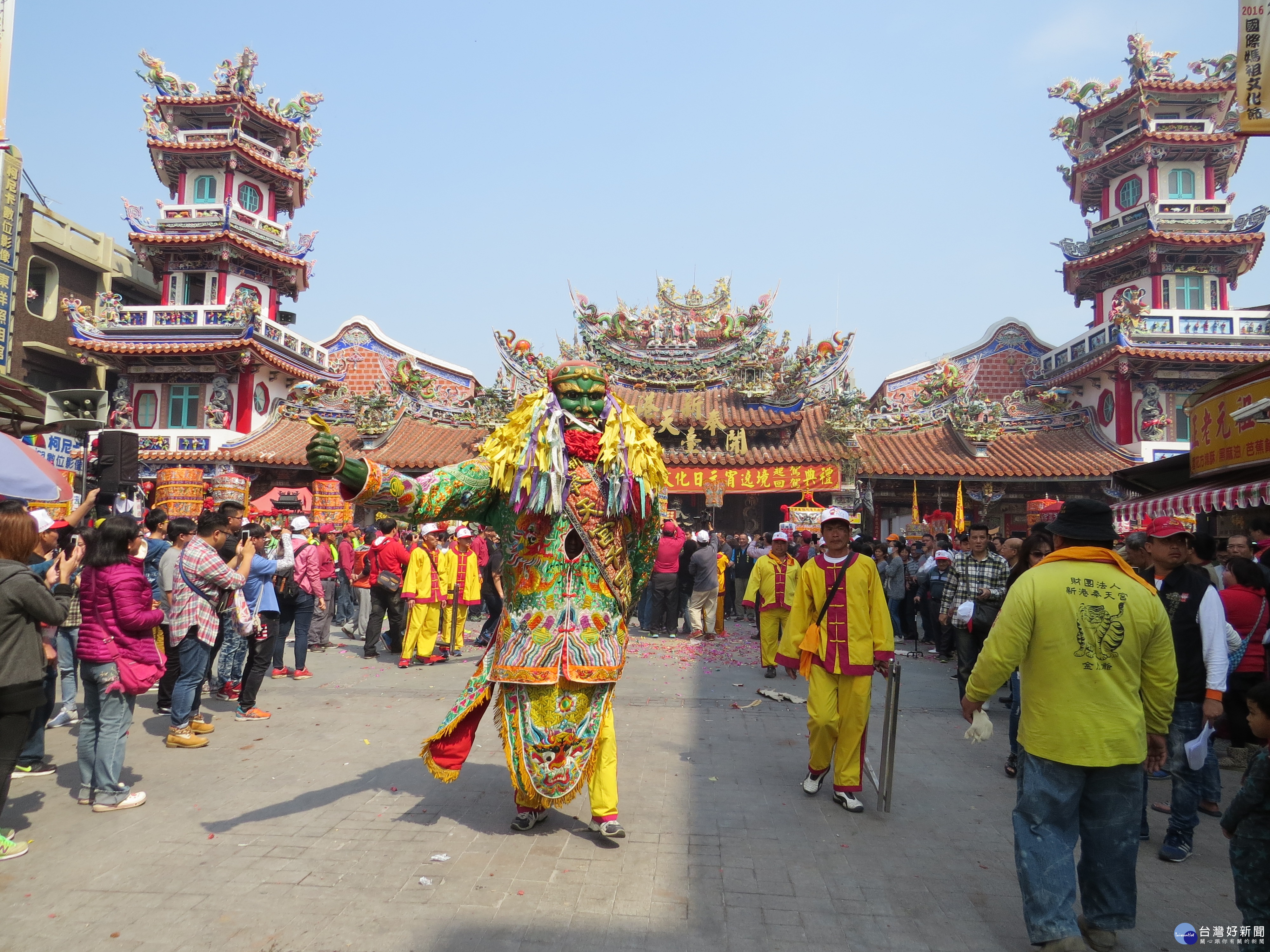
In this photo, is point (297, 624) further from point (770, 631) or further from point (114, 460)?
point (770, 631)

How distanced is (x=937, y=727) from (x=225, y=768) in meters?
5.33

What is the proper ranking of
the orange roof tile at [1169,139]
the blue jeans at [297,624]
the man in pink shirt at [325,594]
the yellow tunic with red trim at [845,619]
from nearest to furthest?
1. the yellow tunic with red trim at [845,619]
2. the blue jeans at [297,624]
3. the man in pink shirt at [325,594]
4. the orange roof tile at [1169,139]

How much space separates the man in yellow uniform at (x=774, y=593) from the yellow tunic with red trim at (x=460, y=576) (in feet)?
11.8

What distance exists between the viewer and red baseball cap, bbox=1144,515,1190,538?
4215 millimetres

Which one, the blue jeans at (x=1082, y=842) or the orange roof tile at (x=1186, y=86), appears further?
the orange roof tile at (x=1186, y=86)

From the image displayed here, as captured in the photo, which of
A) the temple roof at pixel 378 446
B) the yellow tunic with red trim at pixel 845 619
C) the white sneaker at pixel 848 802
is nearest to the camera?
the white sneaker at pixel 848 802

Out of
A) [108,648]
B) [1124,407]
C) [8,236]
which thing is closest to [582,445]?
[108,648]

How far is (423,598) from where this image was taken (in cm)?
913

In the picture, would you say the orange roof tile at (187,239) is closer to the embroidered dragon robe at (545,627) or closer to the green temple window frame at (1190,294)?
the embroidered dragon robe at (545,627)

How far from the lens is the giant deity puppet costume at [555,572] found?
149 inches

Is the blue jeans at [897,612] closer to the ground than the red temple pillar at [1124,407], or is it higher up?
closer to the ground

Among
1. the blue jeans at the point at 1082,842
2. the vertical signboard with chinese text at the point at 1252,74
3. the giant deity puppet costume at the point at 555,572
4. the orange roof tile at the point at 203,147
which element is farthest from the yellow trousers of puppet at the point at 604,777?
the orange roof tile at the point at 203,147

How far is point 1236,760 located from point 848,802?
3336mm

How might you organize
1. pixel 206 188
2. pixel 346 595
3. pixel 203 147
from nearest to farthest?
pixel 346 595, pixel 203 147, pixel 206 188
